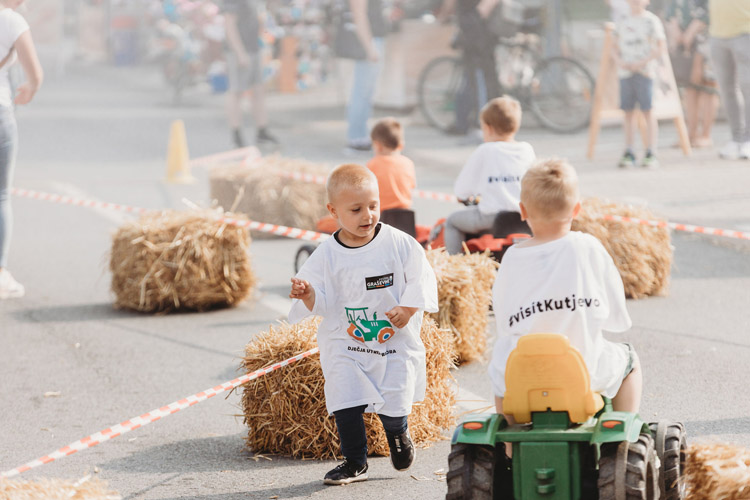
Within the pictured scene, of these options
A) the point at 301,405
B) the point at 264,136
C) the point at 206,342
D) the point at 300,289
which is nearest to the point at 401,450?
the point at 301,405

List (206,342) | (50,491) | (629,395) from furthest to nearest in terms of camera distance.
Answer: (206,342) < (629,395) < (50,491)

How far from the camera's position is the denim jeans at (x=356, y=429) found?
453 cm

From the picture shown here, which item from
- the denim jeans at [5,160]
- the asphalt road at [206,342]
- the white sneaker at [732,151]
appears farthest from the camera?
the white sneaker at [732,151]

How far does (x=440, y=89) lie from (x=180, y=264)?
910cm

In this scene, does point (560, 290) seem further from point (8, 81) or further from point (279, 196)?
point (279, 196)

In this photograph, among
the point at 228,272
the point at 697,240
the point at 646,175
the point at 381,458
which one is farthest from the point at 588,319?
the point at 646,175

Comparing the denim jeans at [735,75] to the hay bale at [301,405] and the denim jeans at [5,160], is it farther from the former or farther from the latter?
the hay bale at [301,405]

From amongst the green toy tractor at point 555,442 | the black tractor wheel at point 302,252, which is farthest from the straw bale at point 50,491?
the black tractor wheel at point 302,252

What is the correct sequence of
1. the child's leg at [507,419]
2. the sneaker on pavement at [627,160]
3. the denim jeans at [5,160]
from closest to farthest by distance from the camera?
the child's leg at [507,419], the denim jeans at [5,160], the sneaker on pavement at [627,160]

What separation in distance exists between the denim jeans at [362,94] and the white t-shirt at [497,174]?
7448 mm

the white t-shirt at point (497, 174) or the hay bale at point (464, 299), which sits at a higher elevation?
the white t-shirt at point (497, 174)

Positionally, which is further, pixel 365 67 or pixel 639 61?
pixel 365 67

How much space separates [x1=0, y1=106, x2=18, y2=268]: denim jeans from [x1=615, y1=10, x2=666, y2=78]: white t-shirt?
6821 millimetres

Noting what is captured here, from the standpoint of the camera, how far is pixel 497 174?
7477mm
